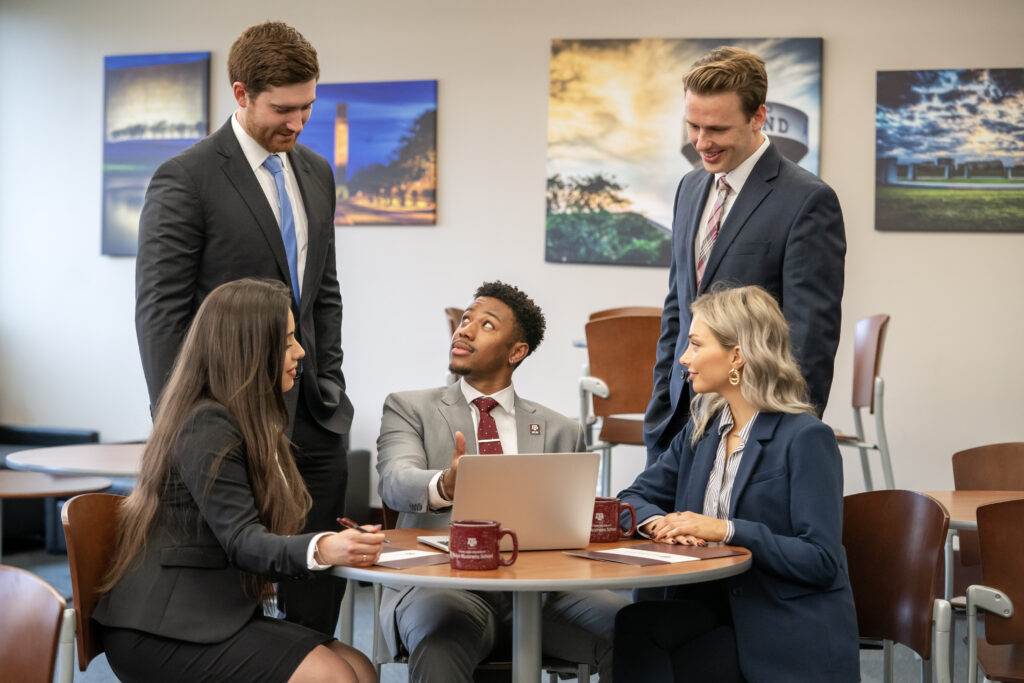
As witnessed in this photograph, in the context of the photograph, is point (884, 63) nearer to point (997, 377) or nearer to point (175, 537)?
point (997, 377)

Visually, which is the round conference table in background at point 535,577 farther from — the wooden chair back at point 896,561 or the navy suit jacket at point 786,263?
the navy suit jacket at point 786,263

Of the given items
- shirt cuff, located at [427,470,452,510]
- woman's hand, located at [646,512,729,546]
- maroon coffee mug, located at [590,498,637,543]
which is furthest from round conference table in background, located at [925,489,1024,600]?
shirt cuff, located at [427,470,452,510]

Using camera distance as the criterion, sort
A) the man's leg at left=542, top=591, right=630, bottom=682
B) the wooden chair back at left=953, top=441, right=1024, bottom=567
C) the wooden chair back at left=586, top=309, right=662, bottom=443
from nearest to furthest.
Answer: the man's leg at left=542, top=591, right=630, bottom=682, the wooden chair back at left=953, top=441, right=1024, bottom=567, the wooden chair back at left=586, top=309, right=662, bottom=443

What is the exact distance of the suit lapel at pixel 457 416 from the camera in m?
2.72

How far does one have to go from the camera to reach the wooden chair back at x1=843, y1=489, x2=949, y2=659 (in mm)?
2279

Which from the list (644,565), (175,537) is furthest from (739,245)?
(175,537)

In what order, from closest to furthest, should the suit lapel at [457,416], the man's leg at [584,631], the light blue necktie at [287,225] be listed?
the man's leg at [584,631]
the light blue necktie at [287,225]
the suit lapel at [457,416]

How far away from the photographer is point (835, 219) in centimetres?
253

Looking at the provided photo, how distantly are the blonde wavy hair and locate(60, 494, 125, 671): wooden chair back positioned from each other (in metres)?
1.26

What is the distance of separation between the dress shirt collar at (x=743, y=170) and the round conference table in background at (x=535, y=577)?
0.95 metres

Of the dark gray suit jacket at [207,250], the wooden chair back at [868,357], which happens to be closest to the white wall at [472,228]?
the wooden chair back at [868,357]

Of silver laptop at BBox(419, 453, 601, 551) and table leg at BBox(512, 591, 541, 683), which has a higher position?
silver laptop at BBox(419, 453, 601, 551)

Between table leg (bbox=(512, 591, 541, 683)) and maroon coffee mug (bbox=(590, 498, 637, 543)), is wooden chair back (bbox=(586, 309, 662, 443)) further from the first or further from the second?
table leg (bbox=(512, 591, 541, 683))

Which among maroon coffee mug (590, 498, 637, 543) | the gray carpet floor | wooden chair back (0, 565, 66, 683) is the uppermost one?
maroon coffee mug (590, 498, 637, 543)
